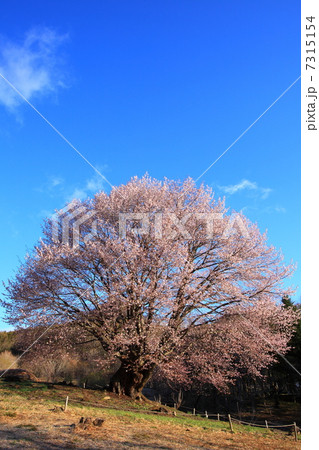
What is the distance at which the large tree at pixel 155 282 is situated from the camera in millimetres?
17531

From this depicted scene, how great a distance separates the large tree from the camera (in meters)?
17.5

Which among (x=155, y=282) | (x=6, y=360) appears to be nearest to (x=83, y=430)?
(x=155, y=282)

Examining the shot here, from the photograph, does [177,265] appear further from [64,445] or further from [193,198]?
[64,445]

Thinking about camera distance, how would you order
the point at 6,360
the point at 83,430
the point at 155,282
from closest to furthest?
the point at 83,430, the point at 155,282, the point at 6,360

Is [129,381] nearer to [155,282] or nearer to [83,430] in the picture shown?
[155,282]

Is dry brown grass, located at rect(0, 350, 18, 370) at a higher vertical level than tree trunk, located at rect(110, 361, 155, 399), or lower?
lower

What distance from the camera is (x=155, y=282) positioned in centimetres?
1739

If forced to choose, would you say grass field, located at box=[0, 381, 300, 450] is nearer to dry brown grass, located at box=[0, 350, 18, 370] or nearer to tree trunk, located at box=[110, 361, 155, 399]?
tree trunk, located at box=[110, 361, 155, 399]

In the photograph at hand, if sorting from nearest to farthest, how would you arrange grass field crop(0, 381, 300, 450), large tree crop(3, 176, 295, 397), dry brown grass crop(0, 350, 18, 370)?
grass field crop(0, 381, 300, 450), large tree crop(3, 176, 295, 397), dry brown grass crop(0, 350, 18, 370)
